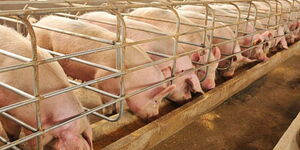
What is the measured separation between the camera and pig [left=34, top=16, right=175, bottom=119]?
2.17m

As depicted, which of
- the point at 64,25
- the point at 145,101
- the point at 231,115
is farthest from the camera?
the point at 231,115

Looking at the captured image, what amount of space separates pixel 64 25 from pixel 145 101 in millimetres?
911

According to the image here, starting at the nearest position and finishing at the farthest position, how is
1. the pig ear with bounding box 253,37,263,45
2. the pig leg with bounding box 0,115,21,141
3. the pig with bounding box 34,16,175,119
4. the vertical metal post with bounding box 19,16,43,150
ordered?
the vertical metal post with bounding box 19,16,43,150 < the pig leg with bounding box 0,115,21,141 < the pig with bounding box 34,16,175,119 < the pig ear with bounding box 253,37,263,45

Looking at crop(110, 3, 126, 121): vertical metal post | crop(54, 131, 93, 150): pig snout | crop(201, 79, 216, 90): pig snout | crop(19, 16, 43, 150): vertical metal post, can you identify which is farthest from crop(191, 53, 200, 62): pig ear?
crop(19, 16, 43, 150): vertical metal post

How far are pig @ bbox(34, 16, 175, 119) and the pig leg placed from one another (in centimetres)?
68

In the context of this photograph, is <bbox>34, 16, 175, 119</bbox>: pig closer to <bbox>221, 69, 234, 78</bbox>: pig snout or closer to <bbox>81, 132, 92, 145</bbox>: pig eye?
<bbox>81, 132, 92, 145</bbox>: pig eye

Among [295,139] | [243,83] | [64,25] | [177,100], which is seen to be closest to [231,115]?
[243,83]

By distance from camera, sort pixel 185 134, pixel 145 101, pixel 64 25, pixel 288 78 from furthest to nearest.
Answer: pixel 288 78
pixel 185 134
pixel 64 25
pixel 145 101

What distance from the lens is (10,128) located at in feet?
5.88

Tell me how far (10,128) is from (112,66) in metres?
0.77

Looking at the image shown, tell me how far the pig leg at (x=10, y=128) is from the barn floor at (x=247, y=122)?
1.08 meters

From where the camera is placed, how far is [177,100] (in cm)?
256

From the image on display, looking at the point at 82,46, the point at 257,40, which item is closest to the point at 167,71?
the point at 82,46

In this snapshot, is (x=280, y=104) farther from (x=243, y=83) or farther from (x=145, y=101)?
(x=145, y=101)
